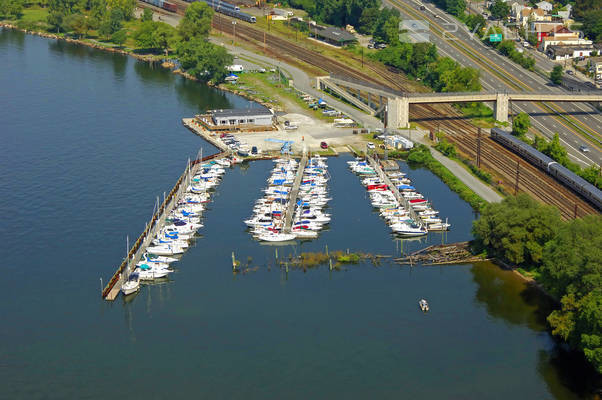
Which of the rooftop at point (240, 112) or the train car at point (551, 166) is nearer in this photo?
the train car at point (551, 166)

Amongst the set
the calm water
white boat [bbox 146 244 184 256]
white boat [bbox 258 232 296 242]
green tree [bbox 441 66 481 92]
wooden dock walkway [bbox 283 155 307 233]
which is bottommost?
the calm water

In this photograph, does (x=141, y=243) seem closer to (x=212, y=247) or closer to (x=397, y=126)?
(x=212, y=247)

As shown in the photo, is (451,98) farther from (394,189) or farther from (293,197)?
(293,197)

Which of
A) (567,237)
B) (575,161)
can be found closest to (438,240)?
(567,237)

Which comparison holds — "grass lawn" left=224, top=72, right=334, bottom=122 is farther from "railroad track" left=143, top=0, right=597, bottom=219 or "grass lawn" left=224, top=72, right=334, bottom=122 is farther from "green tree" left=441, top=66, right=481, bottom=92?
"green tree" left=441, top=66, right=481, bottom=92

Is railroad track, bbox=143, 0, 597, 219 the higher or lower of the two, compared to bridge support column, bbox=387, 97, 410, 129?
lower

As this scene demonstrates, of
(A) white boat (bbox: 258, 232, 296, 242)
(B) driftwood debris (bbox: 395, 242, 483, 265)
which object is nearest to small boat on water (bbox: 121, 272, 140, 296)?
(A) white boat (bbox: 258, 232, 296, 242)

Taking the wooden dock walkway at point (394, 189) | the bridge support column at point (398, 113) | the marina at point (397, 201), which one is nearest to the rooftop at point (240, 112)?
the bridge support column at point (398, 113)

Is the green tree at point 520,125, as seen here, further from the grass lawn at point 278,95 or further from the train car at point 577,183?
the grass lawn at point 278,95
